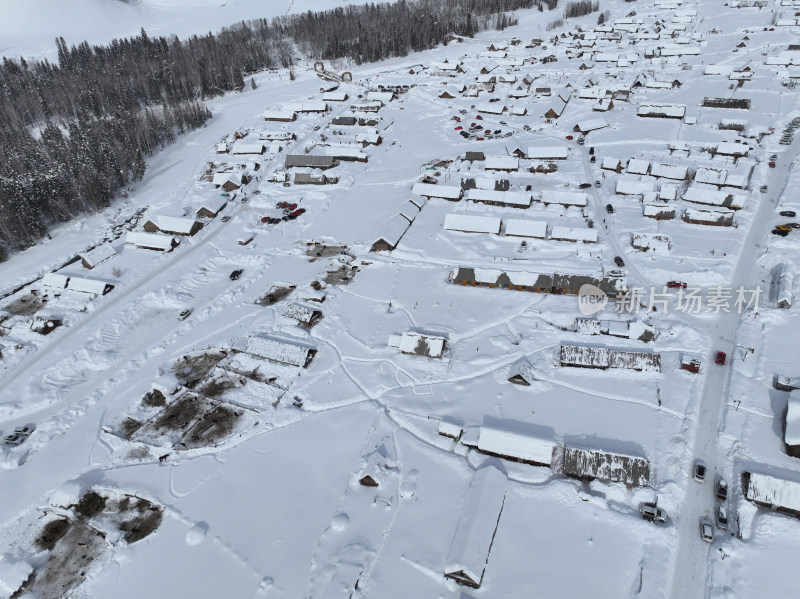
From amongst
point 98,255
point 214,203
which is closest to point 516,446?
point 98,255

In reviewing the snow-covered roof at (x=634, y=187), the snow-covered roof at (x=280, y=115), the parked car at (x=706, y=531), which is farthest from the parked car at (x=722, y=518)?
the snow-covered roof at (x=280, y=115)

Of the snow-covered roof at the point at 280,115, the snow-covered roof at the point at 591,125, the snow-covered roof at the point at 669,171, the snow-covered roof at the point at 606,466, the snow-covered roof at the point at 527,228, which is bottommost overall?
the snow-covered roof at the point at 606,466

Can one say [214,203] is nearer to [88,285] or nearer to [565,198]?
[88,285]

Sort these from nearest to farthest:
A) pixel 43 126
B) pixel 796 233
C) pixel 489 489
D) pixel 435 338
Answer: pixel 489 489
pixel 435 338
pixel 796 233
pixel 43 126

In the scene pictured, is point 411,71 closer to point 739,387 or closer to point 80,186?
point 80,186

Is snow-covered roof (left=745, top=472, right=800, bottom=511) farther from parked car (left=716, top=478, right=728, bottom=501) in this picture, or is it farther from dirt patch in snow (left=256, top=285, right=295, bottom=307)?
dirt patch in snow (left=256, top=285, right=295, bottom=307)

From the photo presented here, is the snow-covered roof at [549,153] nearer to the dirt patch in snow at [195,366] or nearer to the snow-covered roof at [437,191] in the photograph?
the snow-covered roof at [437,191]


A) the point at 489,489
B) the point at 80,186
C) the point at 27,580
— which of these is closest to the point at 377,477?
the point at 489,489
